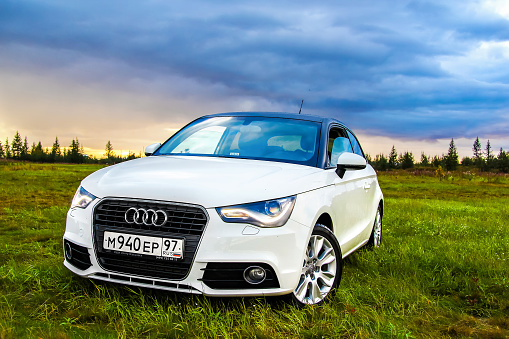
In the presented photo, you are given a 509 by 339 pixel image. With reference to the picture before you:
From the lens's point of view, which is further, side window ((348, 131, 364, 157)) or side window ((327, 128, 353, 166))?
side window ((348, 131, 364, 157))

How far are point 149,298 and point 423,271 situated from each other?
307 centimetres

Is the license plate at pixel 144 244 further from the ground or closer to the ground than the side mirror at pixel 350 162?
closer to the ground

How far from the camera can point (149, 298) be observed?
3711mm

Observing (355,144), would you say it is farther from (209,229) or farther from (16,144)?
(16,144)

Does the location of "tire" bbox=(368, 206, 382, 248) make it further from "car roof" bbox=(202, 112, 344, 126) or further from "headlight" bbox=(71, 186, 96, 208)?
"headlight" bbox=(71, 186, 96, 208)

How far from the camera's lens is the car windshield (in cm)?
449

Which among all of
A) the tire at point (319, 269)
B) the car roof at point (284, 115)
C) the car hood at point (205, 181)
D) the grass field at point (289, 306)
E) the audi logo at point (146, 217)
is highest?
the car roof at point (284, 115)

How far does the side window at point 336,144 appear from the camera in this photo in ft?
15.7

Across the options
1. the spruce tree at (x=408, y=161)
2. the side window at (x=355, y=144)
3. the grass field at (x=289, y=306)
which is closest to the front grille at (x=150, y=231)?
the grass field at (x=289, y=306)

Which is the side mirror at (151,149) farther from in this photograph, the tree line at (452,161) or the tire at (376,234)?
the tree line at (452,161)

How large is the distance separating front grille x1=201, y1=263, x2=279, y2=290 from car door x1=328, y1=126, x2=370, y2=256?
1183mm

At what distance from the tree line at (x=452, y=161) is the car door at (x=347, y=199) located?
9125 cm

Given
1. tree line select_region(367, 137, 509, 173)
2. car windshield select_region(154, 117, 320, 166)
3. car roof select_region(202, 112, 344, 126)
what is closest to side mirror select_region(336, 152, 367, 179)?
car windshield select_region(154, 117, 320, 166)

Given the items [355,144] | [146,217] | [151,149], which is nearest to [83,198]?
[146,217]
